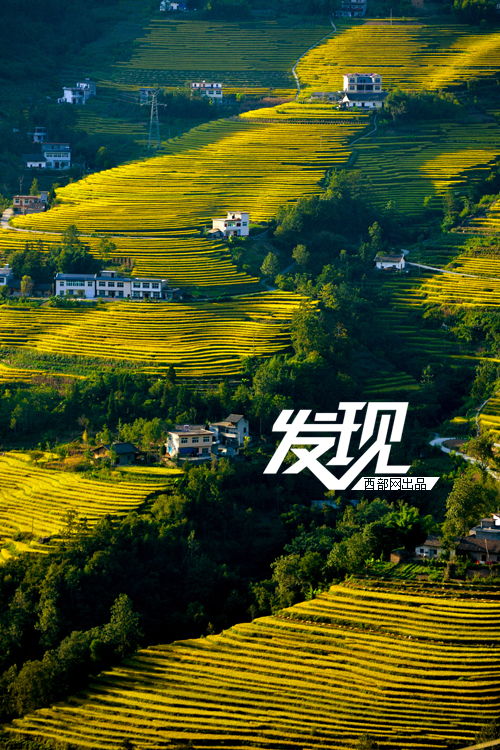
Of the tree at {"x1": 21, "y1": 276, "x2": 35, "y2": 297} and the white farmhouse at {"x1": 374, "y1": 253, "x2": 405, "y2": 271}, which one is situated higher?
the white farmhouse at {"x1": 374, "y1": 253, "x2": 405, "y2": 271}

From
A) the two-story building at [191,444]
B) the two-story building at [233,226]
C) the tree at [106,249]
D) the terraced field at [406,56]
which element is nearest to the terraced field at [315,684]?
the two-story building at [191,444]

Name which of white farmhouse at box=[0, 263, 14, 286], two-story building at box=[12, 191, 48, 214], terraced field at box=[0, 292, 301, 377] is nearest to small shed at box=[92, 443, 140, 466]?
terraced field at box=[0, 292, 301, 377]

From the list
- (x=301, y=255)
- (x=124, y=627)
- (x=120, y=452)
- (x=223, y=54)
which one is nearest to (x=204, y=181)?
(x=301, y=255)

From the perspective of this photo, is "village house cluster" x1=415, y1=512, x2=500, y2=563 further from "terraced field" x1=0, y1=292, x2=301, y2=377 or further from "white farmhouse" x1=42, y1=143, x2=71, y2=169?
"white farmhouse" x1=42, y1=143, x2=71, y2=169

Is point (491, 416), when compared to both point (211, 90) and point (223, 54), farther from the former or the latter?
point (223, 54)

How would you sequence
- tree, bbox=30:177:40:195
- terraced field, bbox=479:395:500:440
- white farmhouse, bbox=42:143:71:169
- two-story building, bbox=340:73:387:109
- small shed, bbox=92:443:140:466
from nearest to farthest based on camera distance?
1. small shed, bbox=92:443:140:466
2. terraced field, bbox=479:395:500:440
3. tree, bbox=30:177:40:195
4. white farmhouse, bbox=42:143:71:169
5. two-story building, bbox=340:73:387:109

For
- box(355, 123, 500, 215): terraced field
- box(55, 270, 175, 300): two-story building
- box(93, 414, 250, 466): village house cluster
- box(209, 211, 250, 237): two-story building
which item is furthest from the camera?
box(355, 123, 500, 215): terraced field

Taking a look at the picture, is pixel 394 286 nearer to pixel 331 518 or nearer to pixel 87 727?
pixel 331 518

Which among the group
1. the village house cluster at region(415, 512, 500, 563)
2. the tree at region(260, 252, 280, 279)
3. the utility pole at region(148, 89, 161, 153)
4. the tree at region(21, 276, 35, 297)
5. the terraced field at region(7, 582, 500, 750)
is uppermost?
the utility pole at region(148, 89, 161, 153)
